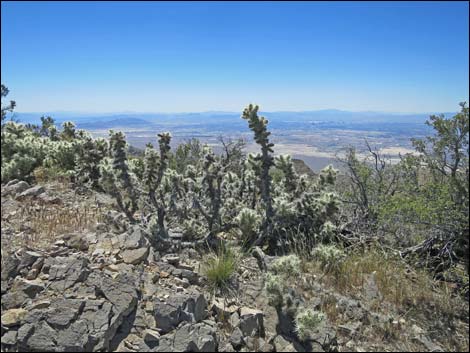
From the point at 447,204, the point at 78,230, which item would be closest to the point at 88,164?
the point at 78,230

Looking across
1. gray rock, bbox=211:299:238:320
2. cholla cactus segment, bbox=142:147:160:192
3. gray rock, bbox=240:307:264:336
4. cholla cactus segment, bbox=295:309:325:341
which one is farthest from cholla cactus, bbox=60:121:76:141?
cholla cactus segment, bbox=295:309:325:341

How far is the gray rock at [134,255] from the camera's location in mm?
4250

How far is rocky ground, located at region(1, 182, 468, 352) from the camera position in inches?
129

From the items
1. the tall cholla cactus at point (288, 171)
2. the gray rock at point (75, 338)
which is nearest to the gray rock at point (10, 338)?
the gray rock at point (75, 338)

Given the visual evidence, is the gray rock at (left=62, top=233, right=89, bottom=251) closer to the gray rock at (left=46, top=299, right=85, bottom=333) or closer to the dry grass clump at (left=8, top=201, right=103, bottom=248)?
the dry grass clump at (left=8, top=201, right=103, bottom=248)

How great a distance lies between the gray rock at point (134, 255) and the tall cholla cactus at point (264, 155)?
67.8 inches

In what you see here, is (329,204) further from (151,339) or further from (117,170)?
(117,170)

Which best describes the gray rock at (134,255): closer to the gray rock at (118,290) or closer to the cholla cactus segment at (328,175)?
the gray rock at (118,290)

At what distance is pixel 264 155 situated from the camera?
5301 mm

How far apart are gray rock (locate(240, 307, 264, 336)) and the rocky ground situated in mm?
10

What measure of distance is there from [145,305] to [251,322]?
1.17 meters

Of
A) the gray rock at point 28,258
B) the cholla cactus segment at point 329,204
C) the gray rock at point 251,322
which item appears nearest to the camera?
the gray rock at point 251,322

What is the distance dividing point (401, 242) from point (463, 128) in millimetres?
2085

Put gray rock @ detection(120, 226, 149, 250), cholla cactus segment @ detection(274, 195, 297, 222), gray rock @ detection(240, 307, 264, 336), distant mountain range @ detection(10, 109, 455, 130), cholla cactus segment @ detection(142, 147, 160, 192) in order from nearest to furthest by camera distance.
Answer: gray rock @ detection(240, 307, 264, 336), gray rock @ detection(120, 226, 149, 250), cholla cactus segment @ detection(274, 195, 297, 222), cholla cactus segment @ detection(142, 147, 160, 192), distant mountain range @ detection(10, 109, 455, 130)
